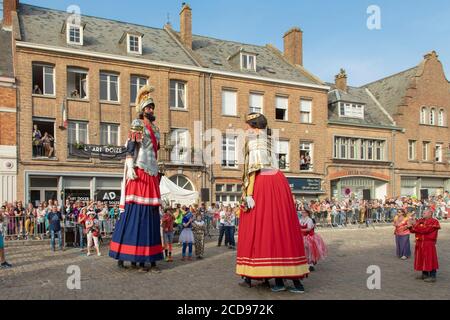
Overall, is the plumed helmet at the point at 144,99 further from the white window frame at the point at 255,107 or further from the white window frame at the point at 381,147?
the white window frame at the point at 381,147

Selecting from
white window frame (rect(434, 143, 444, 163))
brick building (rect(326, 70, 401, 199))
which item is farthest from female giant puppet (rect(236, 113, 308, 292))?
white window frame (rect(434, 143, 444, 163))

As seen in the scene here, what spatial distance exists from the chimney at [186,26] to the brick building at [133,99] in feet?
0.22

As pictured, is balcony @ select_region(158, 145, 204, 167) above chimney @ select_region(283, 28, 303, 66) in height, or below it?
below

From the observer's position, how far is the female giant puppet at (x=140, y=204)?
9.66m

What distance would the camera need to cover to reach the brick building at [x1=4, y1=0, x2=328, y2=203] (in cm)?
2383

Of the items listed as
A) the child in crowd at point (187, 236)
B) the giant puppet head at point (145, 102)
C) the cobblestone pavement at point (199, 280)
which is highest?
the giant puppet head at point (145, 102)

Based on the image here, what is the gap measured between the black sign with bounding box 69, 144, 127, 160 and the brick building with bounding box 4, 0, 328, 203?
0.18 feet

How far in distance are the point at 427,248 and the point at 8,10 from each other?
24917 mm

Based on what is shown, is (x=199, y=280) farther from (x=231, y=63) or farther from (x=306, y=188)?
(x=231, y=63)

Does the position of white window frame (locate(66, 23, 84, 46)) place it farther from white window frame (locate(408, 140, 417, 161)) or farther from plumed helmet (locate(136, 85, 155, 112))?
white window frame (locate(408, 140, 417, 161))

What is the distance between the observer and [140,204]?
385 inches

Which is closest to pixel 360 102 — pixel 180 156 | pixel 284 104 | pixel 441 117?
pixel 284 104

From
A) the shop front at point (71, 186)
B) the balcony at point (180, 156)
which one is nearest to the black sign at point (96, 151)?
the shop front at point (71, 186)

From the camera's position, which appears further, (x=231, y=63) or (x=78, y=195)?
(x=231, y=63)
